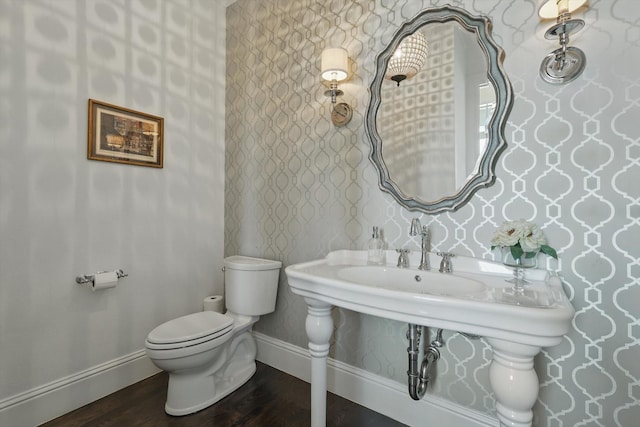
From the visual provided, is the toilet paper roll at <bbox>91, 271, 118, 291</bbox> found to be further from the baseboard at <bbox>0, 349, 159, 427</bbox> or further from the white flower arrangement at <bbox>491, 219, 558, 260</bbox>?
the white flower arrangement at <bbox>491, 219, 558, 260</bbox>

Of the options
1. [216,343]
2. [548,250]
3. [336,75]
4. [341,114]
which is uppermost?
[336,75]

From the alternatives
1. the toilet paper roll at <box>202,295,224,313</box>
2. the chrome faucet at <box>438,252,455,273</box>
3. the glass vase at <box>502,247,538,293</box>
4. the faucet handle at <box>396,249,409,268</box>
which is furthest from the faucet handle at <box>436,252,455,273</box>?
the toilet paper roll at <box>202,295,224,313</box>

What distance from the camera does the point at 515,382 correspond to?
882 mm

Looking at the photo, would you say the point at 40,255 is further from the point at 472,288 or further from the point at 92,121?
the point at 472,288

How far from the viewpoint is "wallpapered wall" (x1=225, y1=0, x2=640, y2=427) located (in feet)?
3.61

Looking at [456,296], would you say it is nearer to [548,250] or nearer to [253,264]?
[548,250]

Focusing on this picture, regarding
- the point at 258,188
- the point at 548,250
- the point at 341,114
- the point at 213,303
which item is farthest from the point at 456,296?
the point at 213,303

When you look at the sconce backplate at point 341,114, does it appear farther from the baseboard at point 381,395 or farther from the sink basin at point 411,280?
the baseboard at point 381,395

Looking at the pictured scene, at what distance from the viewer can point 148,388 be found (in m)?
1.86

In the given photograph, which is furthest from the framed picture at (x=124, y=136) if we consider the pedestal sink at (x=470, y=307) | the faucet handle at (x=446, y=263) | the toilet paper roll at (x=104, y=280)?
the faucet handle at (x=446, y=263)

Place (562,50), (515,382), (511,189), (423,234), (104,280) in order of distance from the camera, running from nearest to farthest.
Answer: (515,382)
(562,50)
(511,189)
(423,234)
(104,280)

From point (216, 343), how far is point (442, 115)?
5.43ft

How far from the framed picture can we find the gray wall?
0.05 metres

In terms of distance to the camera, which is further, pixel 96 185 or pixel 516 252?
pixel 96 185
